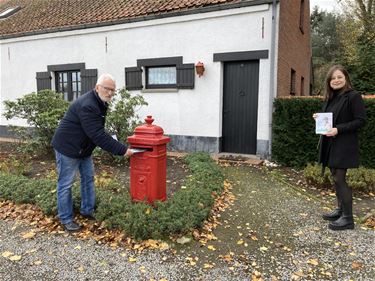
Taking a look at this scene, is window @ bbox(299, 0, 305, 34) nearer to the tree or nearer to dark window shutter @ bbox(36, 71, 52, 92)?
the tree

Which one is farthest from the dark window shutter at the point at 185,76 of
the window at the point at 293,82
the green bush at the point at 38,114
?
the window at the point at 293,82

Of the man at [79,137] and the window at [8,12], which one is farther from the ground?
the window at [8,12]

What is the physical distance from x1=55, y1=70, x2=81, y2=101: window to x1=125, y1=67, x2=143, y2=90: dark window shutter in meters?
2.40

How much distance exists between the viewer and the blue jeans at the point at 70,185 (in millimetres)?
4191

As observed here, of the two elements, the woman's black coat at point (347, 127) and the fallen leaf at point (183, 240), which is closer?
the fallen leaf at point (183, 240)

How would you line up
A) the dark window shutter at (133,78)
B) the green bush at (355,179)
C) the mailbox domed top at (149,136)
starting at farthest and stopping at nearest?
the dark window shutter at (133,78)
the green bush at (355,179)
the mailbox domed top at (149,136)

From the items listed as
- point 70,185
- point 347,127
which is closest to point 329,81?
point 347,127

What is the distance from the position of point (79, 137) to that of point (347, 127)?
10.7 ft

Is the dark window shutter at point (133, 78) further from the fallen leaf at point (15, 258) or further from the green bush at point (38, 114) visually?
the fallen leaf at point (15, 258)

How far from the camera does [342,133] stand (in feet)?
13.8

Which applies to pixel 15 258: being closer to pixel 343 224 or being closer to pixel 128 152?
pixel 128 152

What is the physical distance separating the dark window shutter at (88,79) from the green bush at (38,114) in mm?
2862

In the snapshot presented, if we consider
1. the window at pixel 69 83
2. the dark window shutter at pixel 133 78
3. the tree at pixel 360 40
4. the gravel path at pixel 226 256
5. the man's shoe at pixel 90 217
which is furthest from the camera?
the tree at pixel 360 40

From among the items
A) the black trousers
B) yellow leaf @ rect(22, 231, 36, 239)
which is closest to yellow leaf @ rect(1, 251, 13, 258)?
yellow leaf @ rect(22, 231, 36, 239)
